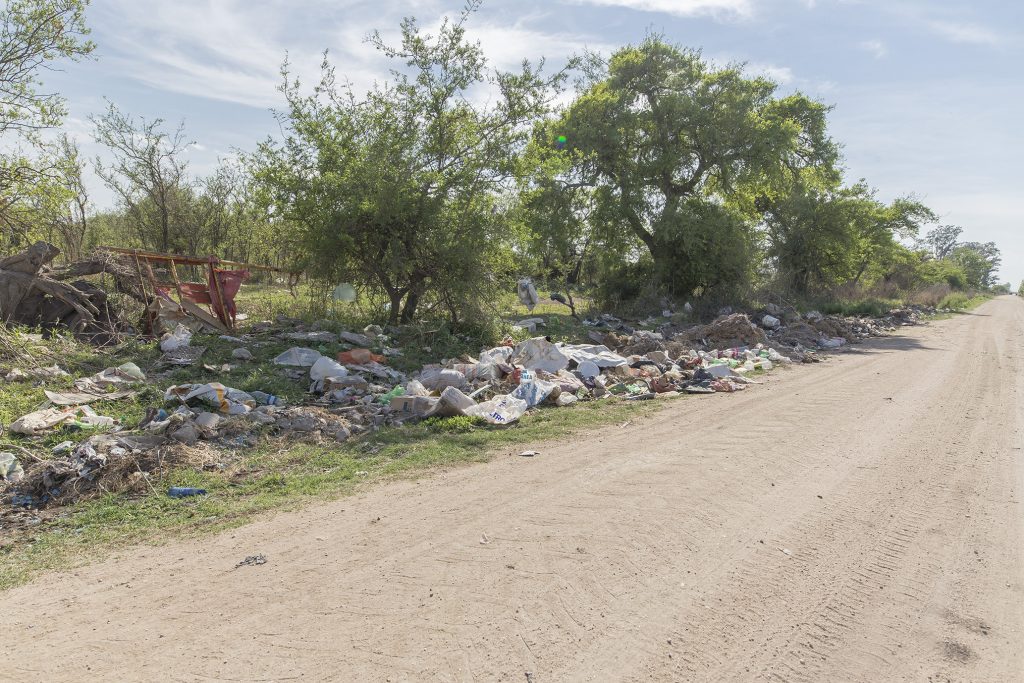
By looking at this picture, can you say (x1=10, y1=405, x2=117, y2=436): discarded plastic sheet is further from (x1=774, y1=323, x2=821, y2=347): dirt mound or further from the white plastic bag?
(x1=774, y1=323, x2=821, y2=347): dirt mound

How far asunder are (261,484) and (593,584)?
306 centimetres

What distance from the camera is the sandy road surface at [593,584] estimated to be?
8.78 ft

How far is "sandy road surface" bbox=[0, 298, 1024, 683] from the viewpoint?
2.68 metres

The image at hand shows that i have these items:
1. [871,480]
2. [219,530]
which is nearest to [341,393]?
[219,530]

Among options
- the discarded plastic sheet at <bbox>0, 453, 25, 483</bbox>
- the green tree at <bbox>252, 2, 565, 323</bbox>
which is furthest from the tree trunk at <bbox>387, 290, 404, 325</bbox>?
the discarded plastic sheet at <bbox>0, 453, 25, 483</bbox>

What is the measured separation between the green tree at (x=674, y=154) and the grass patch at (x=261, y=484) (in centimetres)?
1362

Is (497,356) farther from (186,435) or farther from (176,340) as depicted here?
(176,340)

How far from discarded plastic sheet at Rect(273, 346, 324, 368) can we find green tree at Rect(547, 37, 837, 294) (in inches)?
510

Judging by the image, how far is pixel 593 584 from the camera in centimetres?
332

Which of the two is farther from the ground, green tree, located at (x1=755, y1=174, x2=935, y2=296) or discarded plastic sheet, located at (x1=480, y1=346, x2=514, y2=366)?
green tree, located at (x1=755, y1=174, x2=935, y2=296)

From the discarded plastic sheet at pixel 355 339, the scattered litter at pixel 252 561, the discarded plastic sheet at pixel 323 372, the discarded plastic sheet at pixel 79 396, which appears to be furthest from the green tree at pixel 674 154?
the scattered litter at pixel 252 561

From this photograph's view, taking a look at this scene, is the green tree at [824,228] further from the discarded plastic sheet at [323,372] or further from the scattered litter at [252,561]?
the scattered litter at [252,561]

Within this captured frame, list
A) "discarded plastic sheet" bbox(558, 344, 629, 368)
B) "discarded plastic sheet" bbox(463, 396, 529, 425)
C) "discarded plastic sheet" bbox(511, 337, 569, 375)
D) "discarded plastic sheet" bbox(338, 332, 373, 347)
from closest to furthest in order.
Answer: "discarded plastic sheet" bbox(463, 396, 529, 425) → "discarded plastic sheet" bbox(511, 337, 569, 375) → "discarded plastic sheet" bbox(558, 344, 629, 368) → "discarded plastic sheet" bbox(338, 332, 373, 347)

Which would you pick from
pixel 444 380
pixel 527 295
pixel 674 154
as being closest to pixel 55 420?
pixel 444 380
